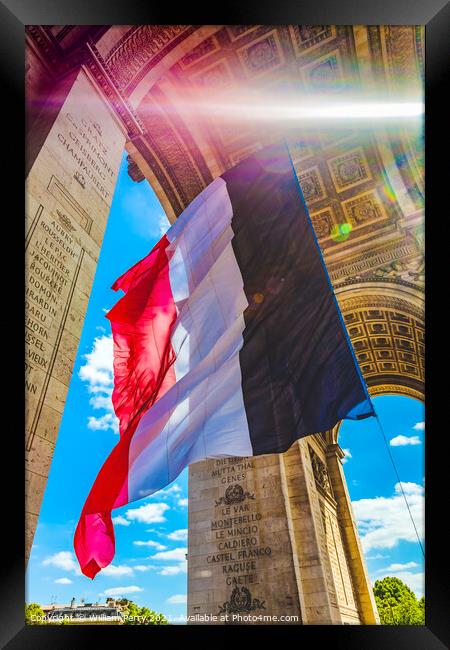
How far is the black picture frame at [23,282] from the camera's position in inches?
154

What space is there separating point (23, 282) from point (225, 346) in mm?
1958

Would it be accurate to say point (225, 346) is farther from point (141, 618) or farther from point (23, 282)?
point (141, 618)

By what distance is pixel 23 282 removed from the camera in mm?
4375

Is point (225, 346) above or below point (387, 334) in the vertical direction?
below

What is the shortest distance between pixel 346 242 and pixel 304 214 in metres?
7.23

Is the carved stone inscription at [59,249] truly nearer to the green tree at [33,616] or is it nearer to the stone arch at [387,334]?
the green tree at [33,616]

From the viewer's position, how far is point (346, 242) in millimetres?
12195

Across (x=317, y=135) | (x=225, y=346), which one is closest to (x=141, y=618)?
(x=225, y=346)

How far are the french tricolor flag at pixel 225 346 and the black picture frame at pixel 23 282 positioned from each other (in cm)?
66

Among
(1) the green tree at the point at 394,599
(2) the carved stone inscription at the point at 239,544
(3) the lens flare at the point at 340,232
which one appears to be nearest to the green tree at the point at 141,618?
(2) the carved stone inscription at the point at 239,544

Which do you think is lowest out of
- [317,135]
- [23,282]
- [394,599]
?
[23,282]

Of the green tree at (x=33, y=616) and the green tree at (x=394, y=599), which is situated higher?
the green tree at (x=394, y=599)

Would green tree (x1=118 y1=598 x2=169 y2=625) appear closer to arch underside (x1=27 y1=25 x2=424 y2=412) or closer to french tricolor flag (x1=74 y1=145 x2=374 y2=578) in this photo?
french tricolor flag (x1=74 y1=145 x2=374 y2=578)

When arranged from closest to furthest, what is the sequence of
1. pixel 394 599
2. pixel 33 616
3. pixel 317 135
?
pixel 33 616
pixel 317 135
pixel 394 599
